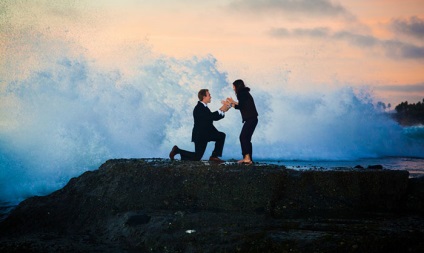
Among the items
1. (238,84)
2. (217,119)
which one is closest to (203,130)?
(217,119)

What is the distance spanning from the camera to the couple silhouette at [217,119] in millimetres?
9203

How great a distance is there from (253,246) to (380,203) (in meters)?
2.81

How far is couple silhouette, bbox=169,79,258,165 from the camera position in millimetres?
9203

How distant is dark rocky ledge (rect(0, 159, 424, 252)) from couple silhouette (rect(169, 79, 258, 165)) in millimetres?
1339

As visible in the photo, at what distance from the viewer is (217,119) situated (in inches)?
377

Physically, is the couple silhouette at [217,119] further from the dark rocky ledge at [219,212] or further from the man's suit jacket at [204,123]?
the dark rocky ledge at [219,212]

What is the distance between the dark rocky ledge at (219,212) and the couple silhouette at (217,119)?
1.34 m

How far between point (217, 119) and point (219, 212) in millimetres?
3080

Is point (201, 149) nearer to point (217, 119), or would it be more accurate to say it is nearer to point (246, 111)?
point (217, 119)

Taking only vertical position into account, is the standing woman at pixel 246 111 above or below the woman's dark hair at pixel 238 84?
below

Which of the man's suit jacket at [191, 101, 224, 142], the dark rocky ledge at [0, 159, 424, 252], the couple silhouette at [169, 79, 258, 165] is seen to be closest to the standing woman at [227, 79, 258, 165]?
the couple silhouette at [169, 79, 258, 165]

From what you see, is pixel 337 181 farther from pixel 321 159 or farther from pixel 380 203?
pixel 321 159

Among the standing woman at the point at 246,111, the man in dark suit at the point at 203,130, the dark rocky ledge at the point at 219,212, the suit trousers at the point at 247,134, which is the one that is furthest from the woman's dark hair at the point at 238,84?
the dark rocky ledge at the point at 219,212

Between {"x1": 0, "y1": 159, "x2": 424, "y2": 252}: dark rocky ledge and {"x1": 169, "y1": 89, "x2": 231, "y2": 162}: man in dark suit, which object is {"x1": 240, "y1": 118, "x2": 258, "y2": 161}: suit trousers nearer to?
{"x1": 169, "y1": 89, "x2": 231, "y2": 162}: man in dark suit
